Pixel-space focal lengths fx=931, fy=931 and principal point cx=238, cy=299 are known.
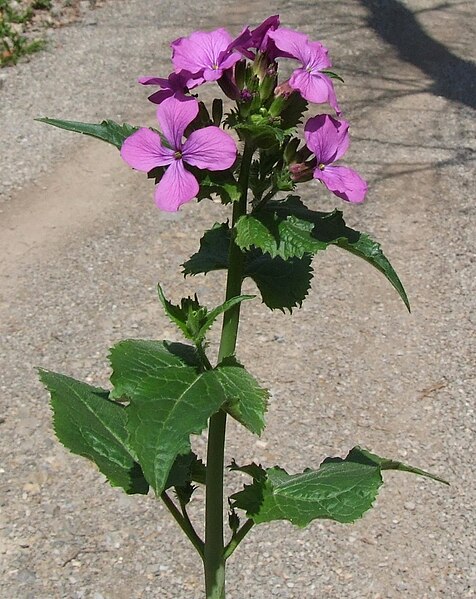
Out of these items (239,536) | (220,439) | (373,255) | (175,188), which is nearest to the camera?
(175,188)

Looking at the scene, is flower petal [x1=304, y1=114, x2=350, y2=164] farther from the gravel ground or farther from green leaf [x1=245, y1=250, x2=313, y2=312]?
the gravel ground

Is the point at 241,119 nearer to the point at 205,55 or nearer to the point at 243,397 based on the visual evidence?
the point at 205,55

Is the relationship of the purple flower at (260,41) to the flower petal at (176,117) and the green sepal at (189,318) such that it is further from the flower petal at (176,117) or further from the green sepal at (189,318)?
the green sepal at (189,318)

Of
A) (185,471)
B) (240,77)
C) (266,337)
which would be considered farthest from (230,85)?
(266,337)

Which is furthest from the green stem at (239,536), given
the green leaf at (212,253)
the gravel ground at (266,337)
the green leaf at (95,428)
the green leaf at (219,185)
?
the gravel ground at (266,337)

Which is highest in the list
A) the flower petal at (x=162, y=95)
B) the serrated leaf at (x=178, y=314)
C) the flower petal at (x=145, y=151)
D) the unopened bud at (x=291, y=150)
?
the flower petal at (x=162, y=95)

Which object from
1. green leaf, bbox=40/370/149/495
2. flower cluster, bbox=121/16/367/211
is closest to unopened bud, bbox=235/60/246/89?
flower cluster, bbox=121/16/367/211

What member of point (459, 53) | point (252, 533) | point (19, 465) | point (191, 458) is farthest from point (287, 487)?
point (459, 53)
